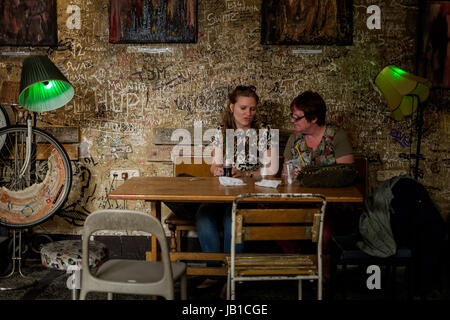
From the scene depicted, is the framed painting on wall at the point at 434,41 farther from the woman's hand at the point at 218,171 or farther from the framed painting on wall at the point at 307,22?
the woman's hand at the point at 218,171

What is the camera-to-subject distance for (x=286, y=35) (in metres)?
3.62

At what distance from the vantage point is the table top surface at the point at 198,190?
7.68ft

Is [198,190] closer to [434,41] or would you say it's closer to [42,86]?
[42,86]

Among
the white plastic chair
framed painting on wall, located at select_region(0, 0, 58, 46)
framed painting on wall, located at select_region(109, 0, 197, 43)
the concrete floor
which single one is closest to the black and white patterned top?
the concrete floor

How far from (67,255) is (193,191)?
A: 2.54 feet

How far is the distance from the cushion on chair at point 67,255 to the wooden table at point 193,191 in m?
0.31

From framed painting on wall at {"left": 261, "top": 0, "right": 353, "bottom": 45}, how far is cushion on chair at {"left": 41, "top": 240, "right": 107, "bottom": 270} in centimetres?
232

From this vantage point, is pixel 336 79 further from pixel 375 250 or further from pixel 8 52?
pixel 8 52

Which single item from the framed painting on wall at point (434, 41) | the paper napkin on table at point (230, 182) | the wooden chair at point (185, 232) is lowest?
the wooden chair at point (185, 232)

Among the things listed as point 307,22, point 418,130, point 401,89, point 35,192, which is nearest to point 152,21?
point 307,22

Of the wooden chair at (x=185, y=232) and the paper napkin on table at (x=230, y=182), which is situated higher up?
the paper napkin on table at (x=230, y=182)

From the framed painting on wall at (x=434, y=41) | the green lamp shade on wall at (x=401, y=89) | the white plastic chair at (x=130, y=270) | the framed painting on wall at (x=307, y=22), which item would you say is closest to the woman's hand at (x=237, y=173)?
the white plastic chair at (x=130, y=270)

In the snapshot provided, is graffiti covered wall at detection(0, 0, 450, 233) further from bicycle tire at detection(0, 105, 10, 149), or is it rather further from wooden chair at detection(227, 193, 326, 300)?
wooden chair at detection(227, 193, 326, 300)

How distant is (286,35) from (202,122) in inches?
41.8
